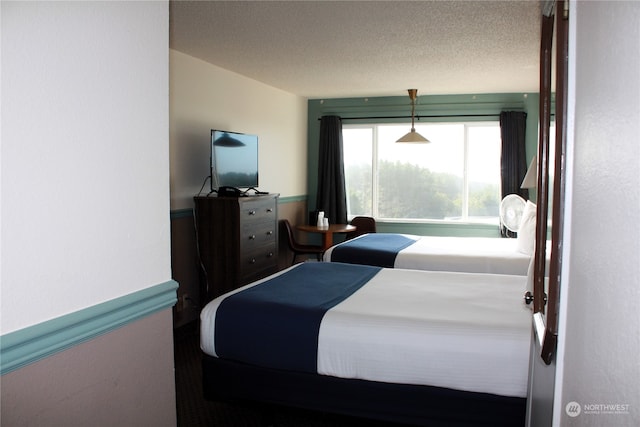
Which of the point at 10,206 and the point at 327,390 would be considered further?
the point at 327,390

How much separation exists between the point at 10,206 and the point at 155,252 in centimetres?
51

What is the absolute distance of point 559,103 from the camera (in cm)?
130

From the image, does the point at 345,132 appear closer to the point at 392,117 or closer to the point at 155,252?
the point at 392,117

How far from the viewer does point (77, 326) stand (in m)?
1.21

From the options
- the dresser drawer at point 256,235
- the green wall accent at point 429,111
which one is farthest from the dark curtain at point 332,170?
the dresser drawer at point 256,235

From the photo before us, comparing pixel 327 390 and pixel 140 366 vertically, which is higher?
pixel 140 366

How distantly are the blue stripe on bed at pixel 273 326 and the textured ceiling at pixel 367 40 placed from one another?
6.32 feet

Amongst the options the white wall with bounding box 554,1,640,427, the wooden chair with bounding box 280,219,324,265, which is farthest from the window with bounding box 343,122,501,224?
the white wall with bounding box 554,1,640,427

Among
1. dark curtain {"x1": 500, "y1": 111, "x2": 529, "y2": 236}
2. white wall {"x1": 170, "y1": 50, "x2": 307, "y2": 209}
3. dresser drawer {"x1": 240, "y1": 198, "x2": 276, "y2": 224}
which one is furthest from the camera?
dark curtain {"x1": 500, "y1": 111, "x2": 529, "y2": 236}

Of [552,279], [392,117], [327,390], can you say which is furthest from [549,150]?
[392,117]

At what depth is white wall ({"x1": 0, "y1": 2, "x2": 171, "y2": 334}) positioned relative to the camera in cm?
→ 104
